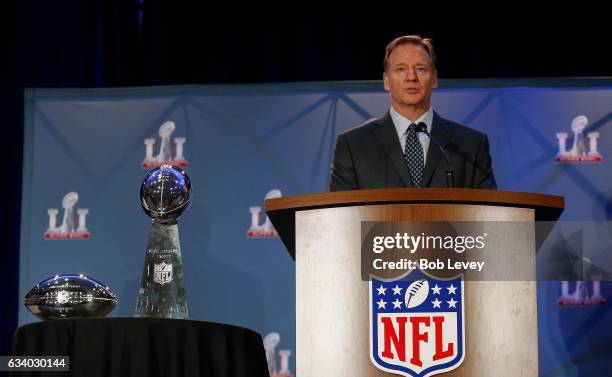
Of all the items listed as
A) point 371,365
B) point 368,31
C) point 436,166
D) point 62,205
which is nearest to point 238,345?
point 371,365

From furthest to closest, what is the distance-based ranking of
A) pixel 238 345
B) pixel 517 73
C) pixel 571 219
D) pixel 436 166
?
pixel 517 73
pixel 571 219
pixel 436 166
pixel 238 345

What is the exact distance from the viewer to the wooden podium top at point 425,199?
226cm

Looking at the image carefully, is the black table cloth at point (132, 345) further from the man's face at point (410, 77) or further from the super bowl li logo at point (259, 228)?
the super bowl li logo at point (259, 228)

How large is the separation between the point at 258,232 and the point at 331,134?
631mm

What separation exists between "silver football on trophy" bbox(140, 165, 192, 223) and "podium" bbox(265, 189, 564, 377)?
0.72m

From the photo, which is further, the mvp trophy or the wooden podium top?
the mvp trophy

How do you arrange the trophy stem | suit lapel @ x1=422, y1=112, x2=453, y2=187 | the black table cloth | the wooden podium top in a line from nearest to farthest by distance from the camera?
1. the black table cloth
2. the wooden podium top
3. the trophy stem
4. suit lapel @ x1=422, y1=112, x2=453, y2=187

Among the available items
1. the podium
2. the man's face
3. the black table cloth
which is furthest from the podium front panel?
the man's face

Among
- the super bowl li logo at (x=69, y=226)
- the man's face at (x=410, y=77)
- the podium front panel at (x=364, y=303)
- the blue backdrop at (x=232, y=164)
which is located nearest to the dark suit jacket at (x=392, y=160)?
the man's face at (x=410, y=77)

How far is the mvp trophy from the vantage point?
2.90 metres

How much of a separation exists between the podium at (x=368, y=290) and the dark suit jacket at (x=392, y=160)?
107 centimetres

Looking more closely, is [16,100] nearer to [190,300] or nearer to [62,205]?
[62,205]

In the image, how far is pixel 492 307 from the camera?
223 centimetres

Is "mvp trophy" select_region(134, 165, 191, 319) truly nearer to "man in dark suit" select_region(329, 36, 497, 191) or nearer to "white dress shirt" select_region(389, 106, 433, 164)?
"man in dark suit" select_region(329, 36, 497, 191)
